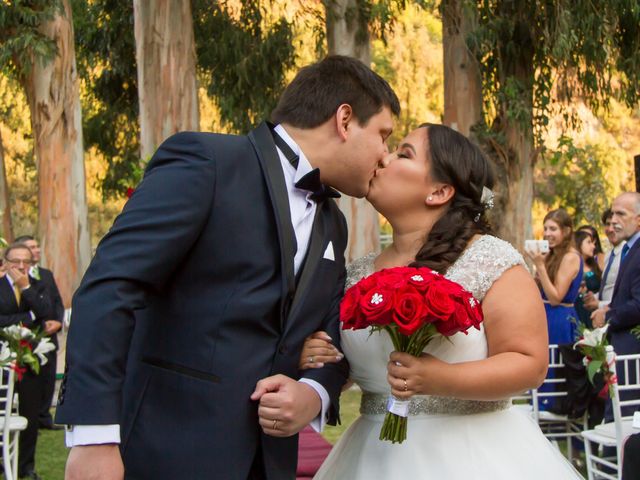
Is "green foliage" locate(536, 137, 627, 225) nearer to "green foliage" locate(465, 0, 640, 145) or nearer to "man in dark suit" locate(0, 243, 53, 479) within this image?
"green foliage" locate(465, 0, 640, 145)

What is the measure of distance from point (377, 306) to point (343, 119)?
55 cm

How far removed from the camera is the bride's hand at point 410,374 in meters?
2.69

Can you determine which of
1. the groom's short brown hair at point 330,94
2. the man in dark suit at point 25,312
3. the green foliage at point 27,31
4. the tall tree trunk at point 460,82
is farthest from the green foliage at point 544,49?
the groom's short brown hair at point 330,94

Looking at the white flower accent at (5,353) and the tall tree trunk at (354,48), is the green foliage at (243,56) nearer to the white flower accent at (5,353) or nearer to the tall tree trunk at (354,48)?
the tall tree trunk at (354,48)

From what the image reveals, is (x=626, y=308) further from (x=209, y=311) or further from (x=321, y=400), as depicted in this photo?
(x=209, y=311)

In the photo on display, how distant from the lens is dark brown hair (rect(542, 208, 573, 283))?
29.4 ft

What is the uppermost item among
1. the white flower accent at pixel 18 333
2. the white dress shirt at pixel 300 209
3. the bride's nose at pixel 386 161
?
the bride's nose at pixel 386 161

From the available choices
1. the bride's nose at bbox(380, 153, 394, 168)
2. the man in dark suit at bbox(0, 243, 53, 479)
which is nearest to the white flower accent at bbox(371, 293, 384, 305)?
the bride's nose at bbox(380, 153, 394, 168)

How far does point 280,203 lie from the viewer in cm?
261

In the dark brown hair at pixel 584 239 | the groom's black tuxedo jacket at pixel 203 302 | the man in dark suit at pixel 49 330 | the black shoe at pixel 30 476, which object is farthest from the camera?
the dark brown hair at pixel 584 239

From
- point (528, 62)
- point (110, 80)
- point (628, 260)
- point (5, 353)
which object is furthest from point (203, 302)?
point (110, 80)

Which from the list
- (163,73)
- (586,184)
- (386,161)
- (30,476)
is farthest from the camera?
(586,184)

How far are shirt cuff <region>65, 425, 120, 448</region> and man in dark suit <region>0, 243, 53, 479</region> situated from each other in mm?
5892

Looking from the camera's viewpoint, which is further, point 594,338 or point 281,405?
point 594,338
